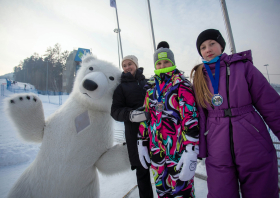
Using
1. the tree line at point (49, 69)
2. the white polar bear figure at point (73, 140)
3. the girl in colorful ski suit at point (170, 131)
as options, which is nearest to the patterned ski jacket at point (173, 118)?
the girl in colorful ski suit at point (170, 131)

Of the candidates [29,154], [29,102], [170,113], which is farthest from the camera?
[29,154]

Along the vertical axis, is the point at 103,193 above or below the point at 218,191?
below

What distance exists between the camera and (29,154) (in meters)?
2.83

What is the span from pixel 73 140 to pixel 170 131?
1.19 m

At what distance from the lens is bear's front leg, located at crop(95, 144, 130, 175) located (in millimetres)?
1629

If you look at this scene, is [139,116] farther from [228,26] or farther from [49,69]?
[49,69]

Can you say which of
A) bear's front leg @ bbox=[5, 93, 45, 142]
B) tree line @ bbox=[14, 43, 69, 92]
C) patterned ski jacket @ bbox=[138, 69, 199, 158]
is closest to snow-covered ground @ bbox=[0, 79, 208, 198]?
bear's front leg @ bbox=[5, 93, 45, 142]

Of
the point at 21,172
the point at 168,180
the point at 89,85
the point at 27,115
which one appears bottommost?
the point at 21,172

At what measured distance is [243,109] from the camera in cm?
95

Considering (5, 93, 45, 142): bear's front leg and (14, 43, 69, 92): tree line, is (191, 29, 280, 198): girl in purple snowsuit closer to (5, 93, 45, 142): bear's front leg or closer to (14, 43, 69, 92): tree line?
(5, 93, 45, 142): bear's front leg

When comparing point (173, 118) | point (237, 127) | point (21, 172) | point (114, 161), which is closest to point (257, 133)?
point (237, 127)

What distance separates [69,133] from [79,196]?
2.57 ft

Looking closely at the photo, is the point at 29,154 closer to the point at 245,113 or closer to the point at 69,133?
the point at 69,133

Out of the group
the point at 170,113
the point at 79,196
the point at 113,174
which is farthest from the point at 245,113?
the point at 79,196
